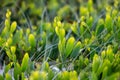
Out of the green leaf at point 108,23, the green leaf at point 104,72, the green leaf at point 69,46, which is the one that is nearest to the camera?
the green leaf at point 104,72

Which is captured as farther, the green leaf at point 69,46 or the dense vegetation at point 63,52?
the green leaf at point 69,46

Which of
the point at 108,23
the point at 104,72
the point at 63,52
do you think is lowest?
the point at 104,72

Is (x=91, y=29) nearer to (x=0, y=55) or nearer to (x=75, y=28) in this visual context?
(x=75, y=28)

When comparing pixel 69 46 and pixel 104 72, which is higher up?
pixel 69 46

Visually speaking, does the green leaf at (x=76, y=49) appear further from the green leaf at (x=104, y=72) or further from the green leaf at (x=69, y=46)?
the green leaf at (x=104, y=72)

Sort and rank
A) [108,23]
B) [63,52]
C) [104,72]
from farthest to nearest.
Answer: [108,23]
[63,52]
[104,72]

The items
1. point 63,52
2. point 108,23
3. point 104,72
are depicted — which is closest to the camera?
point 104,72

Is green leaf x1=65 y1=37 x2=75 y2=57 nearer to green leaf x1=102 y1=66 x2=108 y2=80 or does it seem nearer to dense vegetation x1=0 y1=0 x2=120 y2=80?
dense vegetation x1=0 y1=0 x2=120 y2=80

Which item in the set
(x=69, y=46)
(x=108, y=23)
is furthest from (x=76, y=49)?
(x=108, y=23)

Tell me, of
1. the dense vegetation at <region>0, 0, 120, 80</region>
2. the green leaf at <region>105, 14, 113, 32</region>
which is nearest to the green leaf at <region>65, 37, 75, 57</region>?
the dense vegetation at <region>0, 0, 120, 80</region>

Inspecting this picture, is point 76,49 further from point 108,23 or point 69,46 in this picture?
point 108,23

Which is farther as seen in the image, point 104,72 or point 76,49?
point 76,49

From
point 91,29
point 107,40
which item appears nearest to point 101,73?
point 107,40

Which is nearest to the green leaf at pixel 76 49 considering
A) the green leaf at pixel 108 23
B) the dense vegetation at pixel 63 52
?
the dense vegetation at pixel 63 52
